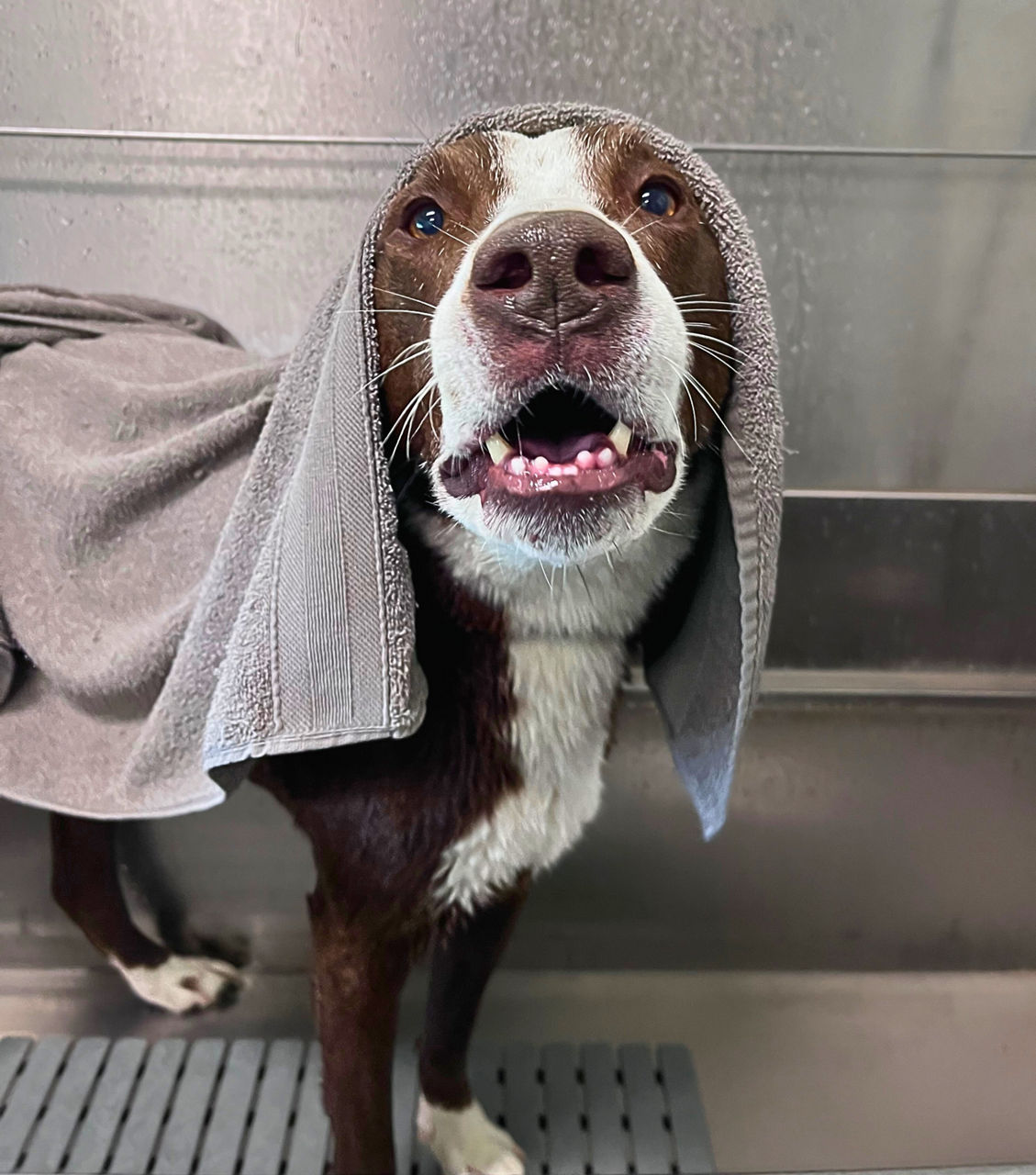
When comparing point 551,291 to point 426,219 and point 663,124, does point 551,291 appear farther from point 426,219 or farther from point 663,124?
point 663,124

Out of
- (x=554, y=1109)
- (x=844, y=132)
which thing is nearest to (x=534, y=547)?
(x=554, y=1109)

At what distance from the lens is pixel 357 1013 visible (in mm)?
552

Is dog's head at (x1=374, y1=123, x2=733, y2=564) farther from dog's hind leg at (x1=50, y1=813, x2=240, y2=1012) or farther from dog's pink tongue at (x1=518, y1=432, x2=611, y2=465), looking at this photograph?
dog's hind leg at (x1=50, y1=813, x2=240, y2=1012)

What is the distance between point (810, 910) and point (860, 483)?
0.47 meters

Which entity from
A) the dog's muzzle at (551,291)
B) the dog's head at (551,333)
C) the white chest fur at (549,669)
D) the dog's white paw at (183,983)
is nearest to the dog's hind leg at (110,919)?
the dog's white paw at (183,983)

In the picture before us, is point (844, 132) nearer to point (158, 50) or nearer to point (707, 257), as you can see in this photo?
point (707, 257)

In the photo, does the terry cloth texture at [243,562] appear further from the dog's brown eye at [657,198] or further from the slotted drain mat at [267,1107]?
the slotted drain mat at [267,1107]

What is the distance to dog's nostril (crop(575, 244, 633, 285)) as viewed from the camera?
376 mm

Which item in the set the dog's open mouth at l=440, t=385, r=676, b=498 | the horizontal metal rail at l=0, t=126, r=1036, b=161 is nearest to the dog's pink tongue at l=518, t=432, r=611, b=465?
the dog's open mouth at l=440, t=385, r=676, b=498

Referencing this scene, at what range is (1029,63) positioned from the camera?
0.81 m

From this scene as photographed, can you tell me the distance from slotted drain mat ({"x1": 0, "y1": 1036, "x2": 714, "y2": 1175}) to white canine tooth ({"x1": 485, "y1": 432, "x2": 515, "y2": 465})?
0.58 m

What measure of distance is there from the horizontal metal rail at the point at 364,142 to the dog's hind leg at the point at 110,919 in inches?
26.0

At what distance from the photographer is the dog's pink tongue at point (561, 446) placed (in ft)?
1.38

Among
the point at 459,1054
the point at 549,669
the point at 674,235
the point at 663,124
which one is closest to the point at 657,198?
the point at 674,235
